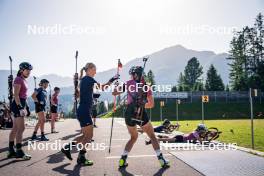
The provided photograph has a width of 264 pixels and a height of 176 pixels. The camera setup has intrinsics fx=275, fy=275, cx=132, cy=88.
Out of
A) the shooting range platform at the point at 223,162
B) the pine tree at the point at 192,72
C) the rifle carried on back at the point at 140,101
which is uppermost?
the pine tree at the point at 192,72

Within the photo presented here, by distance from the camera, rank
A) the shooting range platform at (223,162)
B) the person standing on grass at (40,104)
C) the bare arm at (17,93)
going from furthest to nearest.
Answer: the person standing on grass at (40,104)
the bare arm at (17,93)
the shooting range platform at (223,162)

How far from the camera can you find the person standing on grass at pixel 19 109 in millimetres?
7816

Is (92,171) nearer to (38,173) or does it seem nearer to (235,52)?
(38,173)

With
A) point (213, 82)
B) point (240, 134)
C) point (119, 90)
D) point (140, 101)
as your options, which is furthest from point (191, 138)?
point (213, 82)

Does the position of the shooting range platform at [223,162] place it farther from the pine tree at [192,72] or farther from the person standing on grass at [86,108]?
the pine tree at [192,72]

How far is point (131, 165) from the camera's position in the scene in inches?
272

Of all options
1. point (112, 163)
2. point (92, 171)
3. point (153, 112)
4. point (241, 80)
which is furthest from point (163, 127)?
point (241, 80)

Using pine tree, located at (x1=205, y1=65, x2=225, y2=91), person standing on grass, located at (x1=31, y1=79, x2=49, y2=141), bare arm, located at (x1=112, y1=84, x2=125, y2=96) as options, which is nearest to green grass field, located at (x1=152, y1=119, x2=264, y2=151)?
bare arm, located at (x1=112, y1=84, x2=125, y2=96)

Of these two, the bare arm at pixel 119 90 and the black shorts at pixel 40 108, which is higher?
the bare arm at pixel 119 90

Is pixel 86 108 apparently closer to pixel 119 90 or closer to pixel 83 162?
pixel 119 90

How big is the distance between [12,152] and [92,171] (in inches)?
122

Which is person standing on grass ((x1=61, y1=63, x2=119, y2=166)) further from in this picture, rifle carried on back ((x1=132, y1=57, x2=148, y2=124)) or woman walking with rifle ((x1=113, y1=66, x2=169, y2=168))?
rifle carried on back ((x1=132, y1=57, x2=148, y2=124))

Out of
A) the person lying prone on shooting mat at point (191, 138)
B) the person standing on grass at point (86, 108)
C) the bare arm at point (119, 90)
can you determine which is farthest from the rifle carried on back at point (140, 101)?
the person lying prone on shooting mat at point (191, 138)

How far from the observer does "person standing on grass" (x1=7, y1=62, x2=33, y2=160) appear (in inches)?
308
